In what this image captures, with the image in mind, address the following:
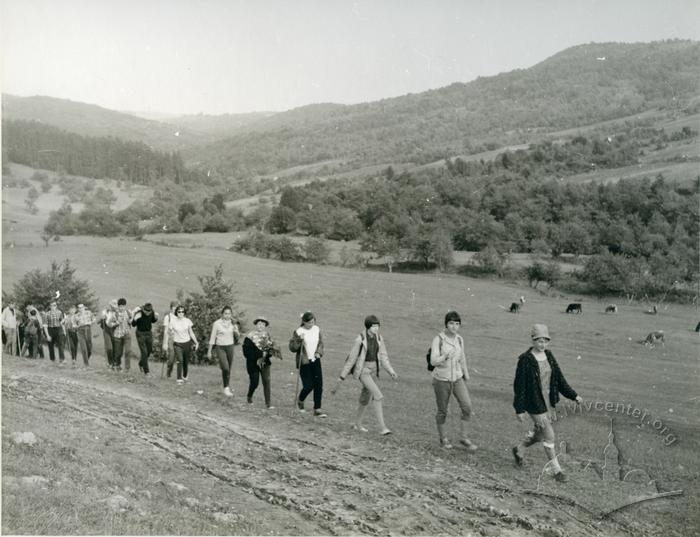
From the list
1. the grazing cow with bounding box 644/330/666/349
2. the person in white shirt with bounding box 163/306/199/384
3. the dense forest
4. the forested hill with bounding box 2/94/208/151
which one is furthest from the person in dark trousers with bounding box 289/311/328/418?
the forested hill with bounding box 2/94/208/151

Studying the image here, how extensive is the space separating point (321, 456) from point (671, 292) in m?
33.2

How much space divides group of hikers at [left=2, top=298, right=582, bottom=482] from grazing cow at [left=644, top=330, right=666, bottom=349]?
21.6 m

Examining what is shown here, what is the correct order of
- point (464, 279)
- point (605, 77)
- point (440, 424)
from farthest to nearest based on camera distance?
1. point (605, 77)
2. point (464, 279)
3. point (440, 424)

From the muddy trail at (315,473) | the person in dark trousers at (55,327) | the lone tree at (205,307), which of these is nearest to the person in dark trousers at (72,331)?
the person in dark trousers at (55,327)

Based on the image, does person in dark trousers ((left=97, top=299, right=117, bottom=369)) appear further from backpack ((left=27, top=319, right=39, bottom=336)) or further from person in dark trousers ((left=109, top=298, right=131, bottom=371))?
backpack ((left=27, top=319, right=39, bottom=336))

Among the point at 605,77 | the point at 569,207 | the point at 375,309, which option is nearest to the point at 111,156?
the point at 375,309

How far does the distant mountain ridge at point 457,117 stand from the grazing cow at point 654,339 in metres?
55.1

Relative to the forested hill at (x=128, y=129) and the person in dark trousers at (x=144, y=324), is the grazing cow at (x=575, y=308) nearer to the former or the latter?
the person in dark trousers at (x=144, y=324)

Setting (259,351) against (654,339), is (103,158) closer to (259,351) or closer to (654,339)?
(654,339)

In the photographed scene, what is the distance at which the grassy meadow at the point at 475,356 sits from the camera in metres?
8.84

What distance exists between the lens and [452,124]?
137500mm

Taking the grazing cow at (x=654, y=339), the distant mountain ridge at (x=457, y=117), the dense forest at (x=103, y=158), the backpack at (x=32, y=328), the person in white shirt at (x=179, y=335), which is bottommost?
the grazing cow at (x=654, y=339)

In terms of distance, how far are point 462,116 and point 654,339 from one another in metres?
116

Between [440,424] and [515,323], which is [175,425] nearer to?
[440,424]
